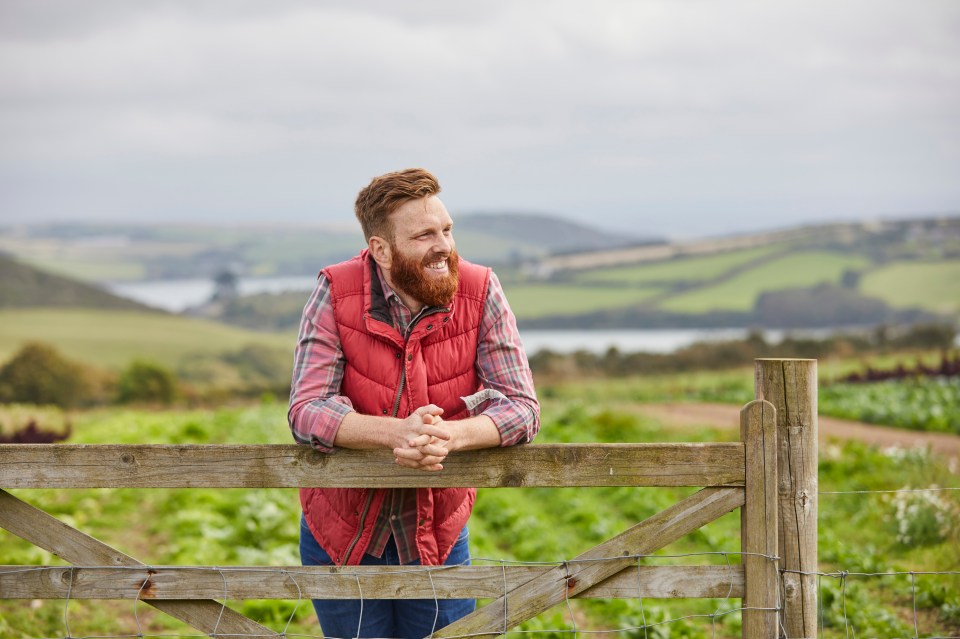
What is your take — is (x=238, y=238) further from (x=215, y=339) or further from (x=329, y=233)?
(x=215, y=339)

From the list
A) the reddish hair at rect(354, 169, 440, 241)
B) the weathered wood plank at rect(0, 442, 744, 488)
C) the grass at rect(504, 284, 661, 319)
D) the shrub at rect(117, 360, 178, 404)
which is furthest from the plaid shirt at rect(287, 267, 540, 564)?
the grass at rect(504, 284, 661, 319)

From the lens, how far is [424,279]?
358 cm

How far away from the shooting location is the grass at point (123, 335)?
241 ft

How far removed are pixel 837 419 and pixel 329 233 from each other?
471 feet

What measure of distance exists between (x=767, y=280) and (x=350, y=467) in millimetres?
126282

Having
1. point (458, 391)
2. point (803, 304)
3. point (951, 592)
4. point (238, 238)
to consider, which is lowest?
point (951, 592)

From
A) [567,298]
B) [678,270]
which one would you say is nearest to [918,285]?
[678,270]

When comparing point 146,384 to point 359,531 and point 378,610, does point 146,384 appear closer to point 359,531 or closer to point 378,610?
point 378,610

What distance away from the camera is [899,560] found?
29.7 feet

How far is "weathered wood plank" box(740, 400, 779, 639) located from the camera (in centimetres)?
368

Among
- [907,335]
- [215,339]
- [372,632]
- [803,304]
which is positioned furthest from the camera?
[803,304]

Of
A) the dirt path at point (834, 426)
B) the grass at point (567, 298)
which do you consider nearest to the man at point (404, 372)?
the dirt path at point (834, 426)

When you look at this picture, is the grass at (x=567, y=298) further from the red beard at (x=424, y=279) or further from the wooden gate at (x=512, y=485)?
the red beard at (x=424, y=279)

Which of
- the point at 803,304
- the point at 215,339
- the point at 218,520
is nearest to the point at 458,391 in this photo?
the point at 218,520
